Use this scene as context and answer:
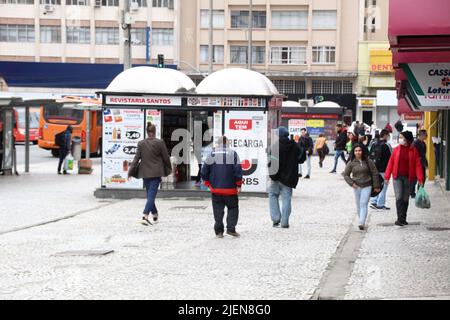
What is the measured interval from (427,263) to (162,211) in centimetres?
840

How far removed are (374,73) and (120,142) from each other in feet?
176

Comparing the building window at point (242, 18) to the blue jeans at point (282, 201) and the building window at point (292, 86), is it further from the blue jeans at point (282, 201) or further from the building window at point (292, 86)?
the blue jeans at point (282, 201)

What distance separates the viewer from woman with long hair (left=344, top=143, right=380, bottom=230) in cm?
1608

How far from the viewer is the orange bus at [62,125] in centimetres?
4544

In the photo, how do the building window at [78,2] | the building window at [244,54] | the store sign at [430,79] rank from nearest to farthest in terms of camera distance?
the store sign at [430,79] → the building window at [244,54] → the building window at [78,2]

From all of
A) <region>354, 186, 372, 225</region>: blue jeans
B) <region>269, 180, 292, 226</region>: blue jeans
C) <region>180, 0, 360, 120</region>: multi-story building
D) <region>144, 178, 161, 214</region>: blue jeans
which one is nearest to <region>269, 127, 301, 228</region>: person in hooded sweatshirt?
<region>269, 180, 292, 226</region>: blue jeans

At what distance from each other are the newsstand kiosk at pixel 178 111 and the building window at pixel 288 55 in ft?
175

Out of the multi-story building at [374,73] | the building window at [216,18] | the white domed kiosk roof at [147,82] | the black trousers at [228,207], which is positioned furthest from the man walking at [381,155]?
the building window at [216,18]

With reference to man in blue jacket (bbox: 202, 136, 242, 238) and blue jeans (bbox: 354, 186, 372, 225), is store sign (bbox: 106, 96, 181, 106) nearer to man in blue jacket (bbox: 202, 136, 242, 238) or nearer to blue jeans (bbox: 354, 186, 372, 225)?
blue jeans (bbox: 354, 186, 372, 225)

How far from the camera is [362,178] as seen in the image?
16156 mm

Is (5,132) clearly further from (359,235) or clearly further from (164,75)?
(359,235)

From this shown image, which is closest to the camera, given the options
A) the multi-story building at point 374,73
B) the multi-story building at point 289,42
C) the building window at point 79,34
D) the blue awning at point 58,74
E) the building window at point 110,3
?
the blue awning at point 58,74

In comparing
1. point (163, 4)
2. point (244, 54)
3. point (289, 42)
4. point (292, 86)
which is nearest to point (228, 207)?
point (292, 86)
